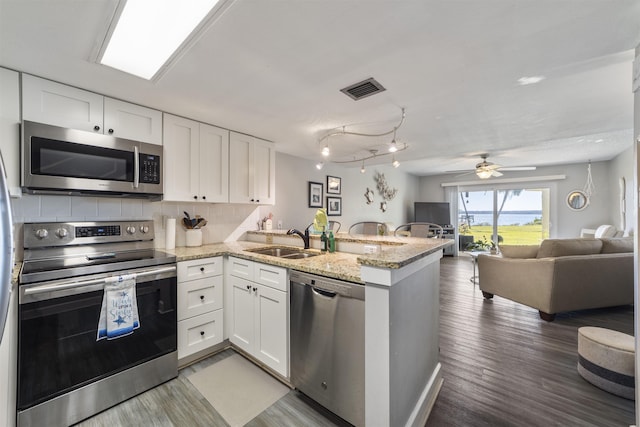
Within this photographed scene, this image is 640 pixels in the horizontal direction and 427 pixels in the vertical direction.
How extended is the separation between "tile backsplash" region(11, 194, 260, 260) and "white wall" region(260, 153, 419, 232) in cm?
47

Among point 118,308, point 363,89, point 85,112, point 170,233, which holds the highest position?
point 363,89

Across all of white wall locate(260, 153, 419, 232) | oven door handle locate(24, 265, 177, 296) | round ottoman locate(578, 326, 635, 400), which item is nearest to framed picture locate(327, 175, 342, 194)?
white wall locate(260, 153, 419, 232)

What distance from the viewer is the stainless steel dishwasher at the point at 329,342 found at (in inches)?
56.9

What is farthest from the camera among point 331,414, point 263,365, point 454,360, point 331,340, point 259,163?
point 259,163

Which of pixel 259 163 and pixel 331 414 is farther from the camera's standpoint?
pixel 259 163

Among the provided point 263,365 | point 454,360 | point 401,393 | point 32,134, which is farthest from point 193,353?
point 454,360

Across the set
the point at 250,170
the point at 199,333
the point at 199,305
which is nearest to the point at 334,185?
the point at 250,170

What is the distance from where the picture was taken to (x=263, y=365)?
2109 mm

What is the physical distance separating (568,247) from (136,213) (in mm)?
4848

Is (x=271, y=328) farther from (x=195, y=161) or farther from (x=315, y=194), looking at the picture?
(x=315, y=194)

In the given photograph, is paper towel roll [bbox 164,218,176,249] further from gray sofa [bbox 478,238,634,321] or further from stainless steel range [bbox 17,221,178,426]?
gray sofa [bbox 478,238,634,321]

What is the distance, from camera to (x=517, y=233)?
6.84 metres

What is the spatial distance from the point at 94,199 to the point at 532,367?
3.95m

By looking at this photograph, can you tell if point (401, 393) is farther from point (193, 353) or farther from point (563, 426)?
point (193, 353)
